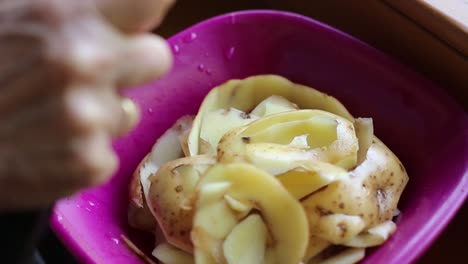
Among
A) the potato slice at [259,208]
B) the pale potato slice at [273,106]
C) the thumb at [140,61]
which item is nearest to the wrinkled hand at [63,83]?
the thumb at [140,61]

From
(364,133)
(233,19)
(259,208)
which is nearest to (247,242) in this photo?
(259,208)

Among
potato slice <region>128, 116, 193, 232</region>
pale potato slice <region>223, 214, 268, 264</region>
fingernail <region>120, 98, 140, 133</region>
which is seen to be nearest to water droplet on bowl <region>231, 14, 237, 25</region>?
potato slice <region>128, 116, 193, 232</region>

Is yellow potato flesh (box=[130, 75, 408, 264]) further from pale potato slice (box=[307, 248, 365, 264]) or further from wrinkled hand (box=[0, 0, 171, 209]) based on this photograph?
wrinkled hand (box=[0, 0, 171, 209])

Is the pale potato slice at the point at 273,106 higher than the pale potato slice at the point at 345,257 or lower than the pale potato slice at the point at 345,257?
higher

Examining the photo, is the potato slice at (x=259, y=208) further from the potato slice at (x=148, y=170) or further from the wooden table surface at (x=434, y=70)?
the wooden table surface at (x=434, y=70)

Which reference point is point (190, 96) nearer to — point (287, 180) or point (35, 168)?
point (287, 180)

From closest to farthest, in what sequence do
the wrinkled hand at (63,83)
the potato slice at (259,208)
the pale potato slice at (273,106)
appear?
the wrinkled hand at (63,83), the potato slice at (259,208), the pale potato slice at (273,106)
